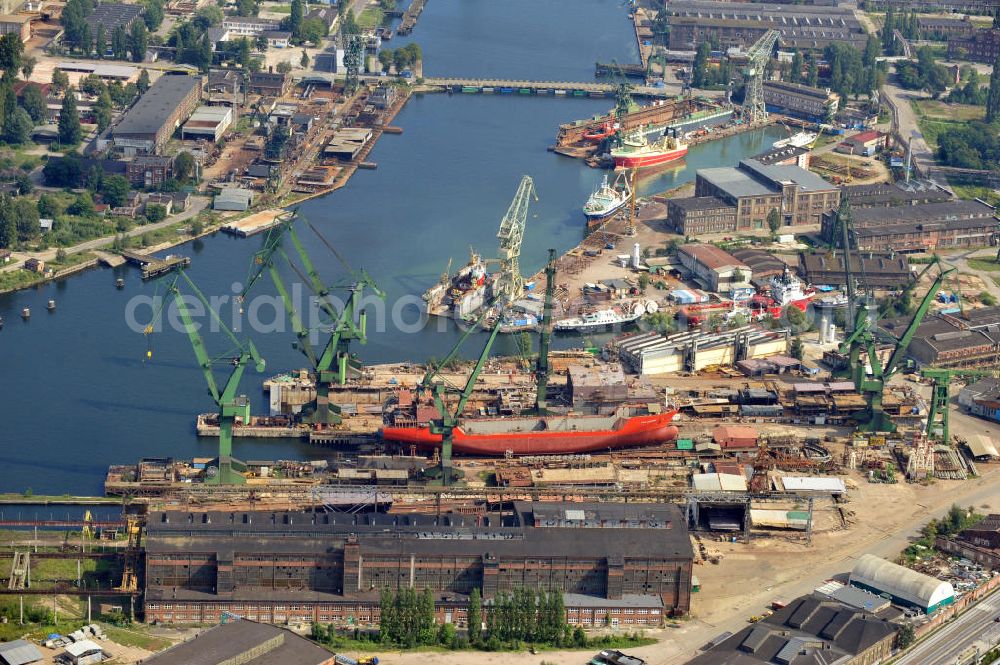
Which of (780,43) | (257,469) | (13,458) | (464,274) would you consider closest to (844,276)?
(464,274)

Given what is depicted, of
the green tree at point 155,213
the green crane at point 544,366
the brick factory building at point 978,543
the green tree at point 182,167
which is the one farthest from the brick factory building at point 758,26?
the brick factory building at point 978,543

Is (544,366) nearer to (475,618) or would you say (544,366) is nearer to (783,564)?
(783,564)

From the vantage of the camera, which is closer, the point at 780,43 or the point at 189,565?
the point at 189,565

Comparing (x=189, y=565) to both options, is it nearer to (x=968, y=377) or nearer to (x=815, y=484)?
(x=815, y=484)

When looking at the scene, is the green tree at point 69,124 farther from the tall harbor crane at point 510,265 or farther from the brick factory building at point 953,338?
the brick factory building at point 953,338

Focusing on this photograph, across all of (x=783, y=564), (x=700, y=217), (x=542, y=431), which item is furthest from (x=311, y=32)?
(x=783, y=564)

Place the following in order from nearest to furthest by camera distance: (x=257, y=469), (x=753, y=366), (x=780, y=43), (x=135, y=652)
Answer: (x=135, y=652)
(x=257, y=469)
(x=753, y=366)
(x=780, y=43)

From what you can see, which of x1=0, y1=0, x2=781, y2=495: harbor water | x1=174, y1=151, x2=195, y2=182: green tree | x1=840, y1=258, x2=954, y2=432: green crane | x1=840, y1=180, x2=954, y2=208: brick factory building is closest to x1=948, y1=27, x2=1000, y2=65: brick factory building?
x1=0, y1=0, x2=781, y2=495: harbor water
